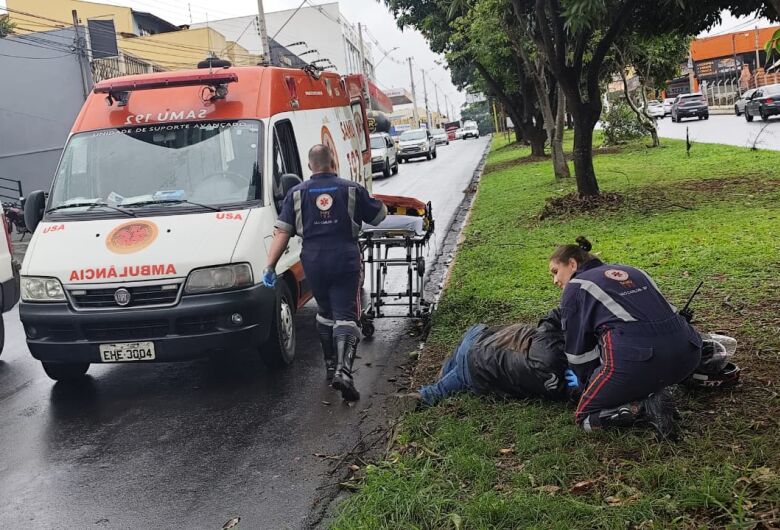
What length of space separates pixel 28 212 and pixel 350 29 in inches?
3511

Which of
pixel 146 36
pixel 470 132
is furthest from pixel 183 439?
pixel 470 132

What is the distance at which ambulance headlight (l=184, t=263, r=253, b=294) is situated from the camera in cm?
635

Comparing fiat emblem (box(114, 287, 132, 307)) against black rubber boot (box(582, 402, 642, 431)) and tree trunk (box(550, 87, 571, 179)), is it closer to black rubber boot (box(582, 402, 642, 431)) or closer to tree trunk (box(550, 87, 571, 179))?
black rubber boot (box(582, 402, 642, 431))

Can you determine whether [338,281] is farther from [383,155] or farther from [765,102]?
[765,102]

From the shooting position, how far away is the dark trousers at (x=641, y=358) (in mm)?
4406

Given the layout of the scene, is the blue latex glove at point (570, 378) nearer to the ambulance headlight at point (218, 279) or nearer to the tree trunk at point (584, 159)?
the ambulance headlight at point (218, 279)

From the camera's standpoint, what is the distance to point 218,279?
6406 mm

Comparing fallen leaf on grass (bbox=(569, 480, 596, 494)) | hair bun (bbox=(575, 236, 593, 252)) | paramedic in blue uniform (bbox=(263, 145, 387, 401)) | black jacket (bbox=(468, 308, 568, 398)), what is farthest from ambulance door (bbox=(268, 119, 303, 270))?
fallen leaf on grass (bbox=(569, 480, 596, 494))

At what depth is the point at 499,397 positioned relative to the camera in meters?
5.45

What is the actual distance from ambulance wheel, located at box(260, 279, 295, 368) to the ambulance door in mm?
288

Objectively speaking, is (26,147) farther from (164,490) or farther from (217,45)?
(164,490)

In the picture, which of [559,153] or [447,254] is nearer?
[447,254]

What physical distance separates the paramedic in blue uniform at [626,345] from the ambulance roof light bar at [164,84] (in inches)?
163

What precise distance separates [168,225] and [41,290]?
106 centimetres
